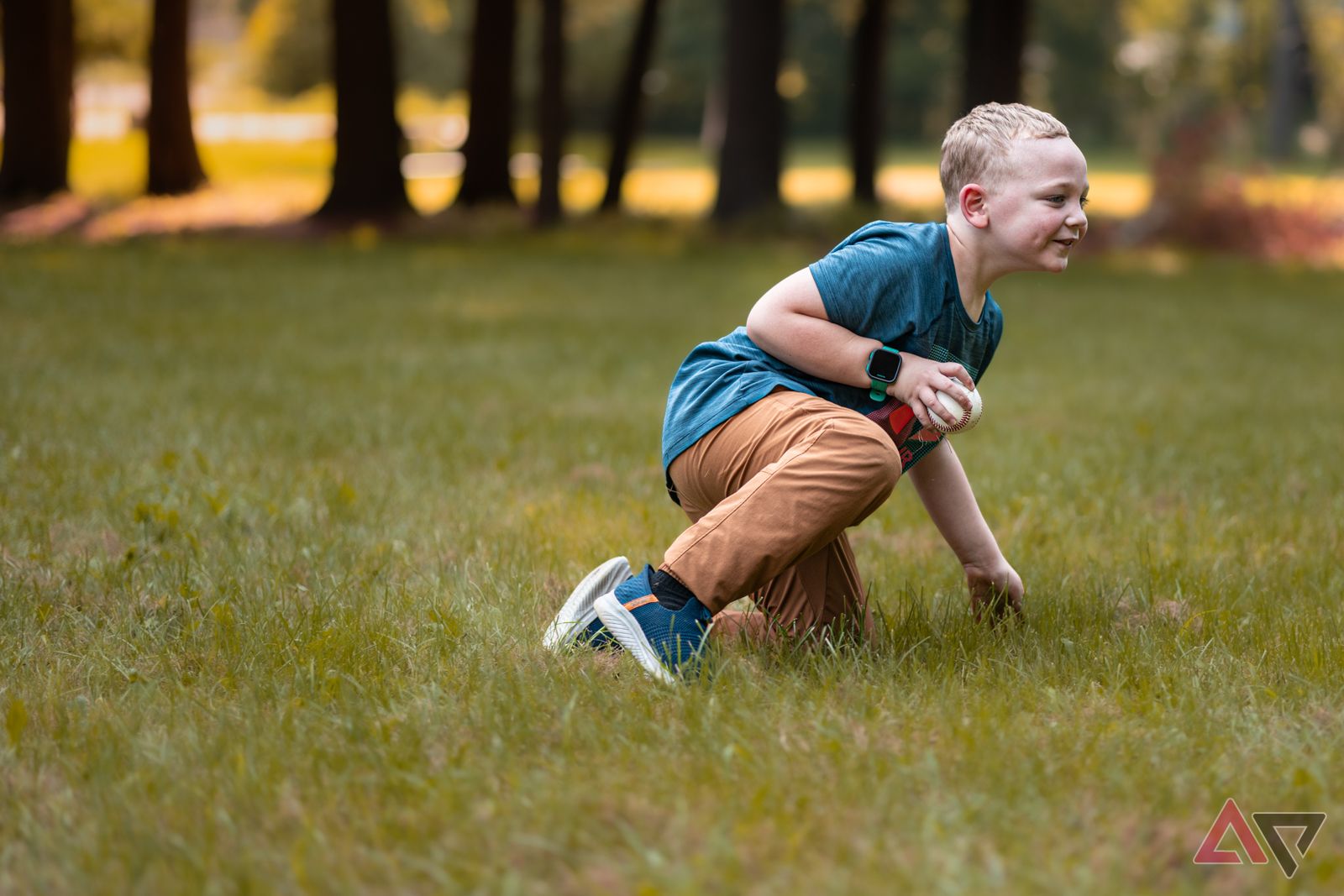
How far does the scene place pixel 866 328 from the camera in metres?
3.30

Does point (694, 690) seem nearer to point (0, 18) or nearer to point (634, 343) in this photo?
point (634, 343)

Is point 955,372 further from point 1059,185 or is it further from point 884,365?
point 1059,185

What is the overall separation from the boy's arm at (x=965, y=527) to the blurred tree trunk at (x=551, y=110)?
16027 mm

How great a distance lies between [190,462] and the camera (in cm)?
566

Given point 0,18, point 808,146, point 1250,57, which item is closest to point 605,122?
point 808,146

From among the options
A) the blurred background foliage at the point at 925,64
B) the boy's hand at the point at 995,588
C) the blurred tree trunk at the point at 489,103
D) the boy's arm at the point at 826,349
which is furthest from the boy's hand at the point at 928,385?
the blurred background foliage at the point at 925,64

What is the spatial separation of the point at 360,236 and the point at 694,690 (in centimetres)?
1546

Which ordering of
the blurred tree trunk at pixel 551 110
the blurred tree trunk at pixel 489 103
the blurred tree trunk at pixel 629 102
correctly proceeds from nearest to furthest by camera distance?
the blurred tree trunk at pixel 551 110
the blurred tree trunk at pixel 489 103
the blurred tree trunk at pixel 629 102

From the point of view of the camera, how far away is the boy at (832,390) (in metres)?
3.13

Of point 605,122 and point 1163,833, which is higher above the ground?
point 1163,833

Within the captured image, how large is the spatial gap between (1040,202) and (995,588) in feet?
3.50

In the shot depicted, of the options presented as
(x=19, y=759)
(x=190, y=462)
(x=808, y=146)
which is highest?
(x=19, y=759)

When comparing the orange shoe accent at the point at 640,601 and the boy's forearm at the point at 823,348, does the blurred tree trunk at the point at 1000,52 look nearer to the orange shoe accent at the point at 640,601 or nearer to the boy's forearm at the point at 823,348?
the boy's forearm at the point at 823,348

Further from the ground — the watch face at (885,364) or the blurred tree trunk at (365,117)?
the watch face at (885,364)
